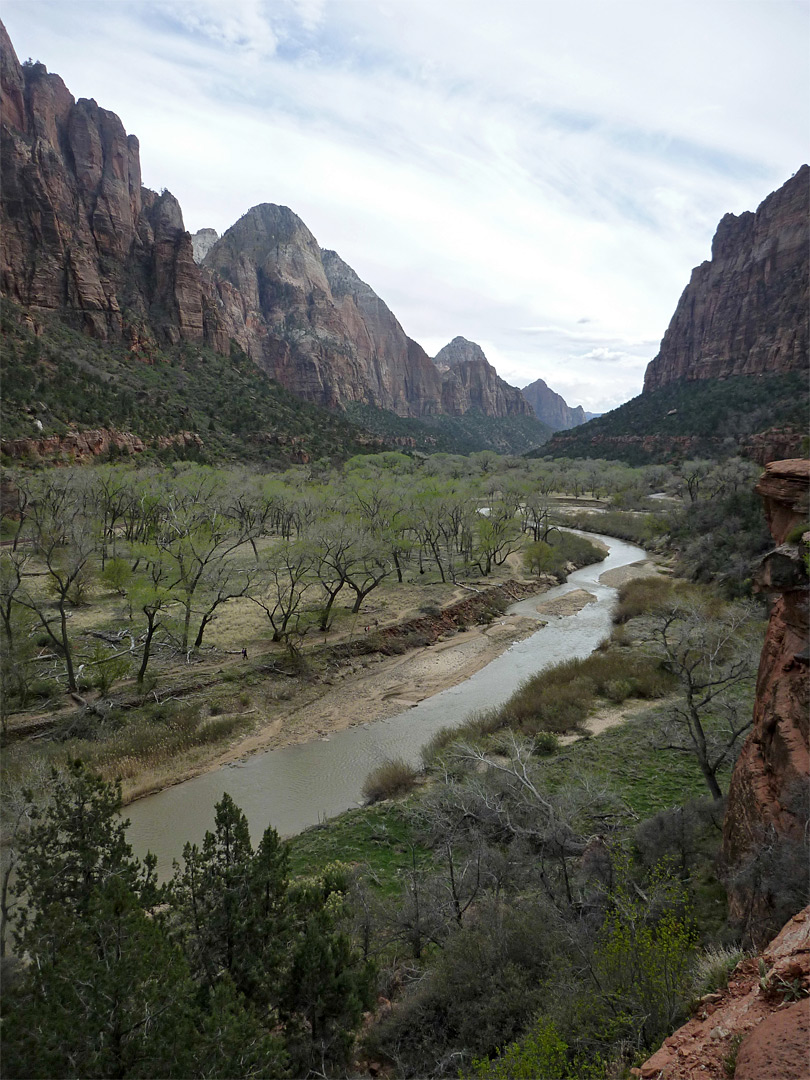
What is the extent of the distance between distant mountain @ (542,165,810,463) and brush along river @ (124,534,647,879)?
50634 mm

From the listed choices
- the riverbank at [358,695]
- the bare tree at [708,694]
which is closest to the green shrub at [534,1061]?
the bare tree at [708,694]

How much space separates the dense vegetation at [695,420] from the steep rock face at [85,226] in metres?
69.6

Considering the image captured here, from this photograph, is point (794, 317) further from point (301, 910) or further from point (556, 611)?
point (301, 910)

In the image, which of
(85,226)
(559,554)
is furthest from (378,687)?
(85,226)

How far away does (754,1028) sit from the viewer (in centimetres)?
321

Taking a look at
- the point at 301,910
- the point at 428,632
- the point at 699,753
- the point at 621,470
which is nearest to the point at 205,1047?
the point at 301,910

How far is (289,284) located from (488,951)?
161230 mm

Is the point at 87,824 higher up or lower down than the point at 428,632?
higher up

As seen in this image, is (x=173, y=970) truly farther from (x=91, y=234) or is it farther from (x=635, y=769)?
(x=91, y=234)

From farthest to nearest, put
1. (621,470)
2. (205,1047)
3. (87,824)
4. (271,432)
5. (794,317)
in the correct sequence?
→ 1. (794,317)
2. (621,470)
3. (271,432)
4. (87,824)
5. (205,1047)

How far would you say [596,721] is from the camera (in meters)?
17.2

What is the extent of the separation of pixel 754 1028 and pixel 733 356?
116095mm

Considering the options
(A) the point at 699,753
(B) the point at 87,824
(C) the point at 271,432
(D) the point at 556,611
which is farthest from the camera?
(C) the point at 271,432

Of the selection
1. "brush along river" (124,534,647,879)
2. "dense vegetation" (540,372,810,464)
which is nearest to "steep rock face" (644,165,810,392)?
"dense vegetation" (540,372,810,464)
